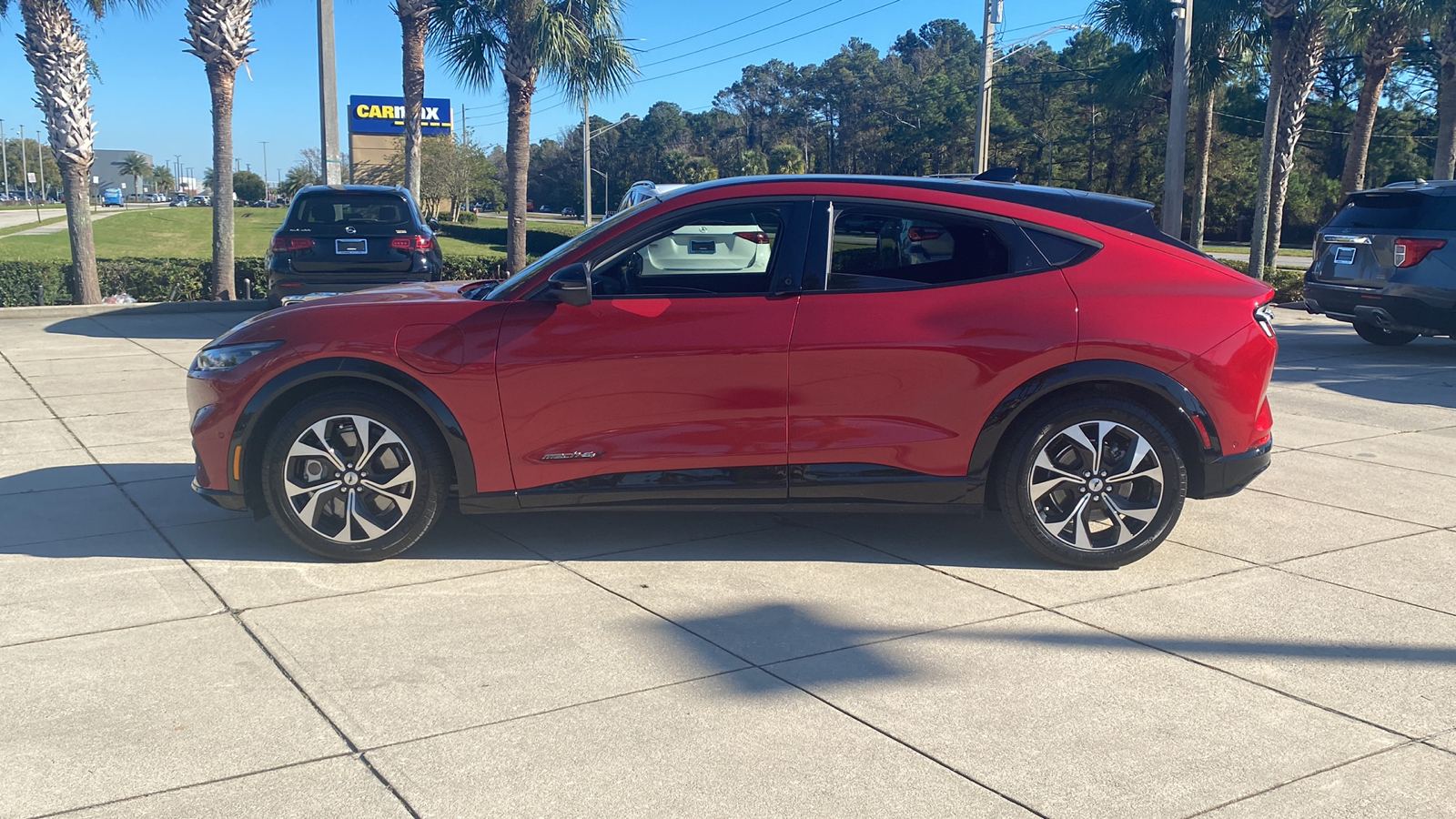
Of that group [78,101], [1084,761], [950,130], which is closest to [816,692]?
[1084,761]

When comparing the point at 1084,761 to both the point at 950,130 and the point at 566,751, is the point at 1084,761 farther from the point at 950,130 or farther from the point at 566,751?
the point at 950,130

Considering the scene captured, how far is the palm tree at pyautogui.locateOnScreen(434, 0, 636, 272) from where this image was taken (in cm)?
2162

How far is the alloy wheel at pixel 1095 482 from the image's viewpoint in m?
4.94

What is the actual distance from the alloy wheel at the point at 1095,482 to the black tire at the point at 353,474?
105 inches

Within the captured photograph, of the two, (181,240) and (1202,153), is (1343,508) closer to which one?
(1202,153)

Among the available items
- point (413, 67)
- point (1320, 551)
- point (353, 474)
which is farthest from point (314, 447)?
point (413, 67)

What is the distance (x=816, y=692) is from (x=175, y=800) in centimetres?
192

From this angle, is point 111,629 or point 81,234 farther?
point 81,234

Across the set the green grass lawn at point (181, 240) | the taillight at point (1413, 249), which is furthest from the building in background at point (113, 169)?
the taillight at point (1413, 249)

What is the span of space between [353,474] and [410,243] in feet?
27.1

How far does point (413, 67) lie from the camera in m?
21.1

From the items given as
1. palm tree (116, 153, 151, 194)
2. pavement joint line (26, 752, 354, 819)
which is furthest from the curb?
palm tree (116, 153, 151, 194)

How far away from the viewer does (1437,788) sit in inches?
123

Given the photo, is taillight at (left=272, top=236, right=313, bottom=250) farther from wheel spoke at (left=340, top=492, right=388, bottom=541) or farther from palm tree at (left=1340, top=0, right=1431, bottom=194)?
palm tree at (left=1340, top=0, right=1431, bottom=194)
